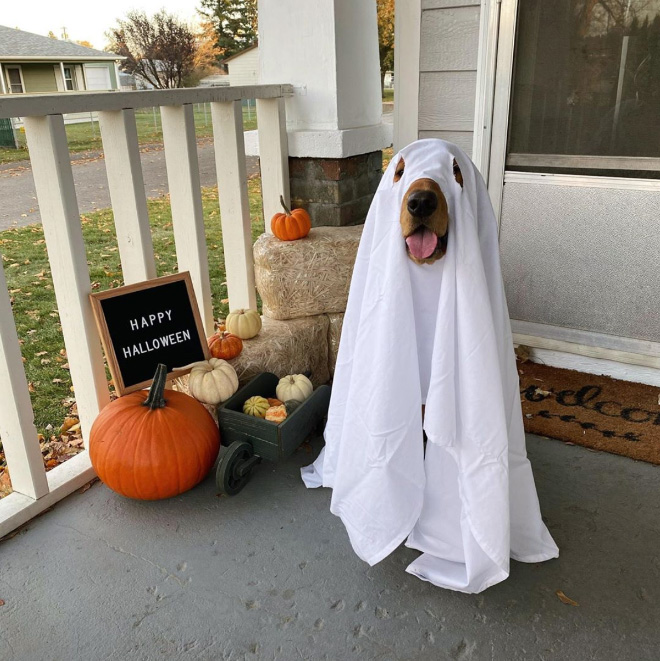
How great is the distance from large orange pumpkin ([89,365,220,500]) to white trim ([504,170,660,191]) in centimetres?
213

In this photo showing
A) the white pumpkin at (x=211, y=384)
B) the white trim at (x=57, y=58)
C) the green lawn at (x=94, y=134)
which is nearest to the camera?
the white pumpkin at (x=211, y=384)

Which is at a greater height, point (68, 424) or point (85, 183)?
point (85, 183)

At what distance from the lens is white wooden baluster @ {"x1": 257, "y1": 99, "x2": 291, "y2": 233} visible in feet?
10.4

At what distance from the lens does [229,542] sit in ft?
A: 6.99

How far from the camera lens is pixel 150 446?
2.23m

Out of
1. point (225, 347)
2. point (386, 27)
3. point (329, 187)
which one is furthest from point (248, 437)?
point (386, 27)

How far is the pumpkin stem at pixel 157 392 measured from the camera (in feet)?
7.58

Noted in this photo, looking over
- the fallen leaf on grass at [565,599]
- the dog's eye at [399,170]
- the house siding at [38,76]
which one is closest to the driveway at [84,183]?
the dog's eye at [399,170]

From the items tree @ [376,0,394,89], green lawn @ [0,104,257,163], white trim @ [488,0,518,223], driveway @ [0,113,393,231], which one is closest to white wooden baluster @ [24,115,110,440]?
white trim @ [488,0,518,223]

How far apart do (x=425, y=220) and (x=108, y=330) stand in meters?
1.44

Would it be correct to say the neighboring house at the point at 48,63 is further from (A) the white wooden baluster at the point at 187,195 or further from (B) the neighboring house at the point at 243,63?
(A) the white wooden baluster at the point at 187,195

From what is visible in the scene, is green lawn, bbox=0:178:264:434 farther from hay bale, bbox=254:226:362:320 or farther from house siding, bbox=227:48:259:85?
house siding, bbox=227:48:259:85

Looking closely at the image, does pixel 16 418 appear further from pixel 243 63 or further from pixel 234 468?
pixel 243 63

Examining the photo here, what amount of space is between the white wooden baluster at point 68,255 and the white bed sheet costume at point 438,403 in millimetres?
1101
